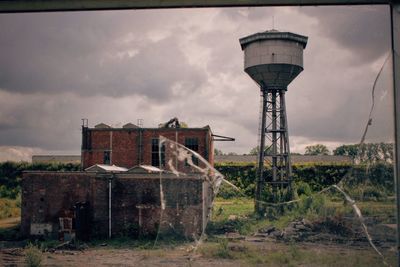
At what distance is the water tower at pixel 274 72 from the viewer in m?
12.5

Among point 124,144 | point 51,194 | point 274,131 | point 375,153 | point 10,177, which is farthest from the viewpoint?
point 124,144

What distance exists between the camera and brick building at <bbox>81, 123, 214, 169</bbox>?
1664cm

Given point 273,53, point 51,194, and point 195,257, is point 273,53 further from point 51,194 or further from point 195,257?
point 51,194

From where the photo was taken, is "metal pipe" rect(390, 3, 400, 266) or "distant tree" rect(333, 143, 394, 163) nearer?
"metal pipe" rect(390, 3, 400, 266)

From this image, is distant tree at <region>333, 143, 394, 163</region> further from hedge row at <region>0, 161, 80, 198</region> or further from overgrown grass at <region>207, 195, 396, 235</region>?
hedge row at <region>0, 161, 80, 198</region>

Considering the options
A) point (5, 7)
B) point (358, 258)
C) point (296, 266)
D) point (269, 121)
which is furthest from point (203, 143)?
point (5, 7)

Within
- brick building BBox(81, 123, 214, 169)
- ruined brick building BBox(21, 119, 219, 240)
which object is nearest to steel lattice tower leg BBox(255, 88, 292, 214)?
brick building BBox(81, 123, 214, 169)

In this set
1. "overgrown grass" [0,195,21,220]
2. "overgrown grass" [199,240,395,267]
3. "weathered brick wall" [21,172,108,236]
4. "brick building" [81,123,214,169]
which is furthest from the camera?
"brick building" [81,123,214,169]

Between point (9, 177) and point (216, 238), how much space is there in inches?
475

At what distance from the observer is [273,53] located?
12.6 meters

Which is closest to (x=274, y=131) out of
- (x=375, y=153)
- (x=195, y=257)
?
(x=195, y=257)

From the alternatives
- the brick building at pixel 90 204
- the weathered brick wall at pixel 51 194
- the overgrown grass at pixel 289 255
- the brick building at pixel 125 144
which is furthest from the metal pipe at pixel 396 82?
the brick building at pixel 125 144

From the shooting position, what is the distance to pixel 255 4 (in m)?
2.45

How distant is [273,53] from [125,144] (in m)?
8.27
